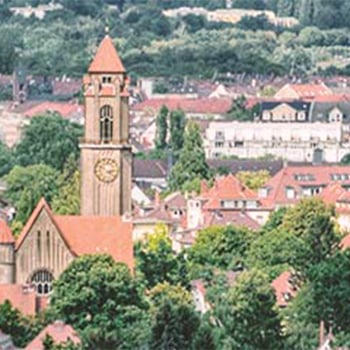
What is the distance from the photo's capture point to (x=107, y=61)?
64.7m

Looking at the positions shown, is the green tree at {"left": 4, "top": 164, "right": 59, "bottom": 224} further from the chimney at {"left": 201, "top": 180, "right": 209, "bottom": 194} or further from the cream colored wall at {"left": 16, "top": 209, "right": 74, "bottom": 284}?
the cream colored wall at {"left": 16, "top": 209, "right": 74, "bottom": 284}

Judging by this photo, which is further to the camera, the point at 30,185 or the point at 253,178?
the point at 253,178

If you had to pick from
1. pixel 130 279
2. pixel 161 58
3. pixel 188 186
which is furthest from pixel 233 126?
pixel 130 279

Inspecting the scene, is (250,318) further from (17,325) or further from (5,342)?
(5,342)

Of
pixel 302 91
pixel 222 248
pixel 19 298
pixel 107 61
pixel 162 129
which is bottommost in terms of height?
pixel 302 91

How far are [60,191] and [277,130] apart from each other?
3609cm

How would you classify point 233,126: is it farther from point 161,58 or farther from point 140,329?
point 140,329

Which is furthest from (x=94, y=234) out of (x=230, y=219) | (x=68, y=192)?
(x=68, y=192)

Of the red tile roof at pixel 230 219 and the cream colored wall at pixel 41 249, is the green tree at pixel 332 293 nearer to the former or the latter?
the cream colored wall at pixel 41 249

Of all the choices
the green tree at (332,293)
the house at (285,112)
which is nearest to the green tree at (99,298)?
the green tree at (332,293)

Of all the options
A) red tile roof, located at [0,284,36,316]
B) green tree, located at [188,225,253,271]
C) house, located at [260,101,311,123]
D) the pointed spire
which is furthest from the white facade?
red tile roof, located at [0,284,36,316]

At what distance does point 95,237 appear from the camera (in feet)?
185

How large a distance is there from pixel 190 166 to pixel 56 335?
36.9 metres

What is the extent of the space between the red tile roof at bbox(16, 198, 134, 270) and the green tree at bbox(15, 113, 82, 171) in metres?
30.3
